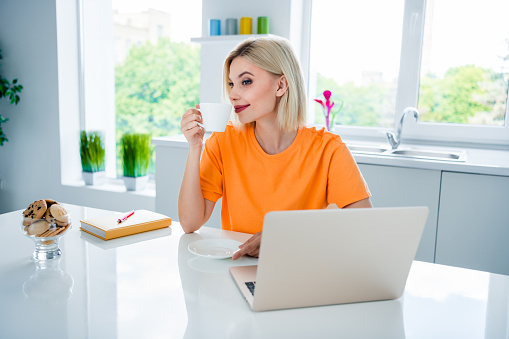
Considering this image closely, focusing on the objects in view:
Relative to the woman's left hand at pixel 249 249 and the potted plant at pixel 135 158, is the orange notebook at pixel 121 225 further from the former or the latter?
the potted plant at pixel 135 158

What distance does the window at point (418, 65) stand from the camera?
243cm

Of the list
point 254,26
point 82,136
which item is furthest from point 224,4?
point 82,136

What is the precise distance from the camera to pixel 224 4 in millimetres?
2727

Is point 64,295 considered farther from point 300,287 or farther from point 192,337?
point 300,287

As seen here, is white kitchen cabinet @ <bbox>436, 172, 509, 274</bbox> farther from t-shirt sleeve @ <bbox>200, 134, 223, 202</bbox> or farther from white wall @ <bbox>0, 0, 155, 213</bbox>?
white wall @ <bbox>0, 0, 155, 213</bbox>

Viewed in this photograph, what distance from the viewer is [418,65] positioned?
2.56 metres

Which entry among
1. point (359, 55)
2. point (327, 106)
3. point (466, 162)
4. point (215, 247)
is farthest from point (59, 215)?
point (359, 55)

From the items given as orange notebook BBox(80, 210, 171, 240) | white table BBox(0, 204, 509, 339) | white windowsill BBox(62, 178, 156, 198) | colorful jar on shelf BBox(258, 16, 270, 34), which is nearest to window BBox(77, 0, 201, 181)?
white windowsill BBox(62, 178, 156, 198)

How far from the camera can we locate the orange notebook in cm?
115

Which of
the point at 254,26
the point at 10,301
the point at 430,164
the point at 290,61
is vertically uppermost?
the point at 254,26

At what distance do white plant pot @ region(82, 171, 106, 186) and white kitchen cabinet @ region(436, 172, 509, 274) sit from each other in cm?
261

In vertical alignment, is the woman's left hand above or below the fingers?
below

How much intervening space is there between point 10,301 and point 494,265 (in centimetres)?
180

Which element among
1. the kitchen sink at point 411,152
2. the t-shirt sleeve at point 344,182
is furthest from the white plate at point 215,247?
the kitchen sink at point 411,152
